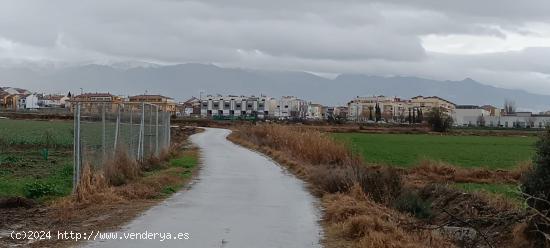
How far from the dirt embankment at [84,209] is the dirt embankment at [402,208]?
377 cm

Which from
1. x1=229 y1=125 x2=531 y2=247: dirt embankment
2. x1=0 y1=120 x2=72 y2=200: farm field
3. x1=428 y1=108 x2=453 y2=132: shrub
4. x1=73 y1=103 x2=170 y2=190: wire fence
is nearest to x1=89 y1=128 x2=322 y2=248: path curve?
x1=229 y1=125 x2=531 y2=247: dirt embankment

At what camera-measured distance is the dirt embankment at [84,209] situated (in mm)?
10141

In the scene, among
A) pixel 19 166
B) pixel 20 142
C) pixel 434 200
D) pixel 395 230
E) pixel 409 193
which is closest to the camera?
pixel 395 230

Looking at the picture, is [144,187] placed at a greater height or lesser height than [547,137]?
lesser

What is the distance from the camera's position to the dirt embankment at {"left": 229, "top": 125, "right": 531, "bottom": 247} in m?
9.70

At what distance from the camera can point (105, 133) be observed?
53.9 feet

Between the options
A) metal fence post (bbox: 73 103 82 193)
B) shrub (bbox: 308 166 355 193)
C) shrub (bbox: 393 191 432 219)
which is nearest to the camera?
metal fence post (bbox: 73 103 82 193)

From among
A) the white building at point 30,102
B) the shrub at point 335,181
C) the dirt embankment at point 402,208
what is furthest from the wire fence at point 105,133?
the white building at point 30,102

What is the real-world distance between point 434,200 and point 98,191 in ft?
26.9

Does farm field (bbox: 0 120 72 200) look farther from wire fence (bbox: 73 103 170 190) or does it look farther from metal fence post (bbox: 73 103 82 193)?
wire fence (bbox: 73 103 170 190)

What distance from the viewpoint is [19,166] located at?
2103cm

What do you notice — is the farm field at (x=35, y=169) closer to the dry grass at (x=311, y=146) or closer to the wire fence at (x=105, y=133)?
the wire fence at (x=105, y=133)

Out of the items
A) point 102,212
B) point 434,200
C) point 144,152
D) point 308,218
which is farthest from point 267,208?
point 144,152

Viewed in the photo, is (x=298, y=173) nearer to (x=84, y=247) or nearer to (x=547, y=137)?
(x=547, y=137)
